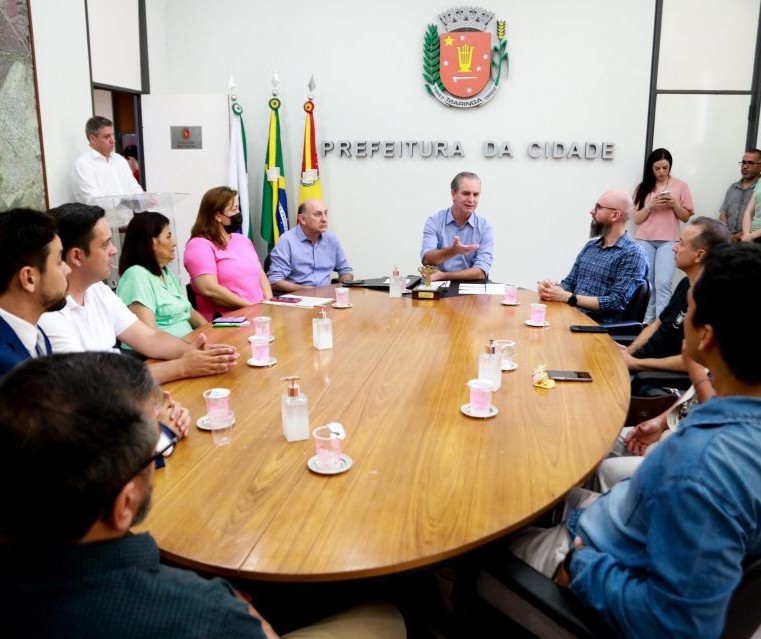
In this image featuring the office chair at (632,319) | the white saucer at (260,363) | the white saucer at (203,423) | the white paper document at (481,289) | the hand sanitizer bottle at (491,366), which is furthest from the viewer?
the white paper document at (481,289)

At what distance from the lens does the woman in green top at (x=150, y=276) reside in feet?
9.37

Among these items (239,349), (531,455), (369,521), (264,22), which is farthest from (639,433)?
(264,22)

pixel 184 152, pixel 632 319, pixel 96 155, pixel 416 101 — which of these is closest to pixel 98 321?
pixel 632 319

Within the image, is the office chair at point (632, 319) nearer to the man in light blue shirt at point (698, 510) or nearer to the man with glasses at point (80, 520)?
the man in light blue shirt at point (698, 510)

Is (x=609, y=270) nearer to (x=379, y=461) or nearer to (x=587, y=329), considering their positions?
(x=587, y=329)

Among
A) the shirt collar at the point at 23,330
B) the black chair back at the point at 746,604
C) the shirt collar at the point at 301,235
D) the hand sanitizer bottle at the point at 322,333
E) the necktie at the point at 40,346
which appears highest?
the shirt collar at the point at 301,235

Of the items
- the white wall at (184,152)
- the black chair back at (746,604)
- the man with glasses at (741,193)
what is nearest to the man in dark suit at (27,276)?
the black chair back at (746,604)

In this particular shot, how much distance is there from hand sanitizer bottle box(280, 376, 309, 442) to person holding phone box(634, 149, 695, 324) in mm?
4632

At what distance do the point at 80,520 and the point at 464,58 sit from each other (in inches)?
224

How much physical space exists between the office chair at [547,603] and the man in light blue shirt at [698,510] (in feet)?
0.08

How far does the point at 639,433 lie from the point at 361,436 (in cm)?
104

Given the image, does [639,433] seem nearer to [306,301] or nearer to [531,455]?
[531,455]

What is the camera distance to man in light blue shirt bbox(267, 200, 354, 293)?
407cm

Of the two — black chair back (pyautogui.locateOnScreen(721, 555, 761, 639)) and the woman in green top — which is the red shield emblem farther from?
black chair back (pyautogui.locateOnScreen(721, 555, 761, 639))
